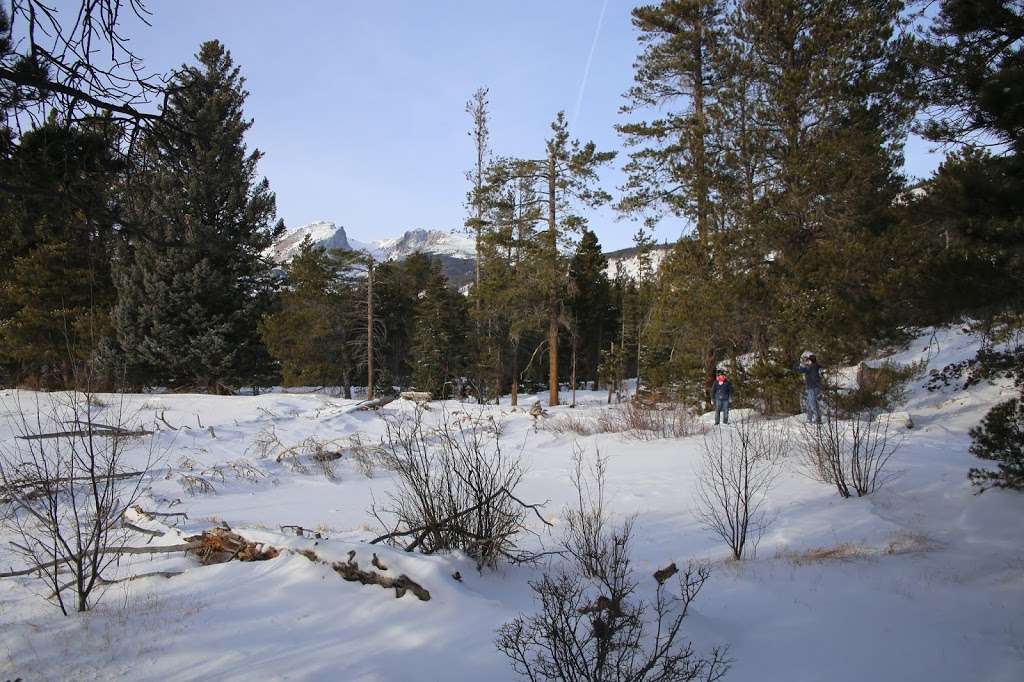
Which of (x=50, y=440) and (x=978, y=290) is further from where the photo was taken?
(x=50, y=440)

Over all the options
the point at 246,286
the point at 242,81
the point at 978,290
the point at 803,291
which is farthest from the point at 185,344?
the point at 978,290

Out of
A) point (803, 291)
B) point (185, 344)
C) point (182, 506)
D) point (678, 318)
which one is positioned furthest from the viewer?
point (185, 344)

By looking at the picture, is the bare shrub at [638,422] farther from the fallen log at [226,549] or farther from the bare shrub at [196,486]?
the fallen log at [226,549]

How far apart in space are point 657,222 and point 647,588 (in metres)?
14.2

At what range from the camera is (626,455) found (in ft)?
37.0

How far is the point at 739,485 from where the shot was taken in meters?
6.13

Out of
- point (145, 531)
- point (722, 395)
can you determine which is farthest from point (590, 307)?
point (145, 531)

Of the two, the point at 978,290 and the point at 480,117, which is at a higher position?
the point at 480,117

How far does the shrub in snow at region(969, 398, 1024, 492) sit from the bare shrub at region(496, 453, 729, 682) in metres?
3.28

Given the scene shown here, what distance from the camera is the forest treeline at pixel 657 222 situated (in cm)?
290

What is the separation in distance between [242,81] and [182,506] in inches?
841

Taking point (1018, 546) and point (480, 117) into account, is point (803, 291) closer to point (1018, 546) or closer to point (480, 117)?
point (1018, 546)

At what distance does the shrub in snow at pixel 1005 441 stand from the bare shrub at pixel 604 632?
3280mm

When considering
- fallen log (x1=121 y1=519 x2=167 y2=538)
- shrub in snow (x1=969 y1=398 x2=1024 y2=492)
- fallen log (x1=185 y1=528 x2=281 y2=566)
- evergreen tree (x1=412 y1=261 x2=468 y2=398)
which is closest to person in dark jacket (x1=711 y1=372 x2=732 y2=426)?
shrub in snow (x1=969 y1=398 x2=1024 y2=492)
